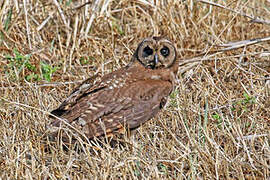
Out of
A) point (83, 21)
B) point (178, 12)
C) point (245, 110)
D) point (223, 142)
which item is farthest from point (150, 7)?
point (223, 142)

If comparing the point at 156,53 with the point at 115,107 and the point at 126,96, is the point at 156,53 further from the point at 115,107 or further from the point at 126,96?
the point at 115,107

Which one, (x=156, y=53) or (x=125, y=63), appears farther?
(x=125, y=63)

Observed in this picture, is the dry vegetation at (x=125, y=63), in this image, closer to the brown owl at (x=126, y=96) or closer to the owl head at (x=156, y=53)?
the brown owl at (x=126, y=96)

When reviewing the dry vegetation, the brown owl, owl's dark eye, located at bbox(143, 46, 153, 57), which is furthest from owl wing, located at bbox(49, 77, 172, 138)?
owl's dark eye, located at bbox(143, 46, 153, 57)

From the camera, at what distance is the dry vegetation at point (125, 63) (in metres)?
3.61

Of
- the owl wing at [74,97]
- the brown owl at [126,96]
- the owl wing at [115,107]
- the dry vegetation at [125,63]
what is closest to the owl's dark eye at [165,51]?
the brown owl at [126,96]

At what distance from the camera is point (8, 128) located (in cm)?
434

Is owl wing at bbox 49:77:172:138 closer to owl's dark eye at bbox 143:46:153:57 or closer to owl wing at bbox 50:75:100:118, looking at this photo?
owl wing at bbox 50:75:100:118

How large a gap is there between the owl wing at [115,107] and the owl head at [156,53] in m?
0.24

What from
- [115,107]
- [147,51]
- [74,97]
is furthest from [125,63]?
[115,107]

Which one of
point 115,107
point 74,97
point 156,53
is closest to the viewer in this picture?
point 115,107

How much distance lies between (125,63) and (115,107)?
1718 mm

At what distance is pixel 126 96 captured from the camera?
14.0 feet

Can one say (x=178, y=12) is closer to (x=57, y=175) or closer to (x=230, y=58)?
(x=230, y=58)
